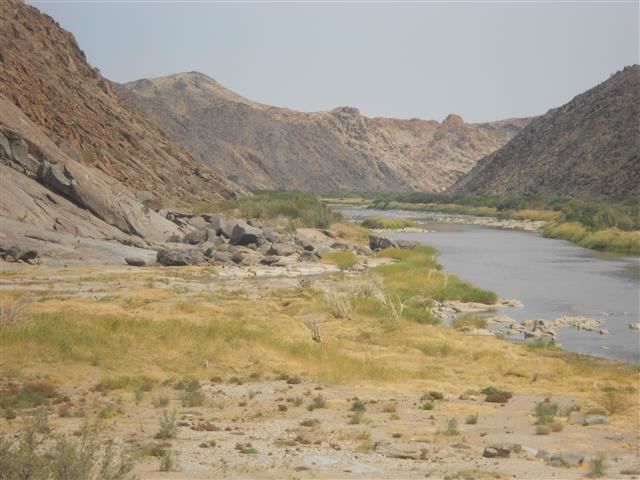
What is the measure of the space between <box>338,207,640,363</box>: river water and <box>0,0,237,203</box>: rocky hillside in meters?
21.6

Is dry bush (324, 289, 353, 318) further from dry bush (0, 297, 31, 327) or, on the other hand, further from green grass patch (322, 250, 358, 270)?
green grass patch (322, 250, 358, 270)

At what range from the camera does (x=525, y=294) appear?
3303cm

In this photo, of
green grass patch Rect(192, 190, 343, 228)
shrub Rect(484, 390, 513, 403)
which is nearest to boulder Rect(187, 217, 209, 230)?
green grass patch Rect(192, 190, 343, 228)

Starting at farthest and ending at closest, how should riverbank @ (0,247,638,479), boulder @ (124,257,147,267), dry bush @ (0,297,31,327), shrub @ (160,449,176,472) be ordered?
1. boulder @ (124,257,147,267)
2. dry bush @ (0,297,31,327)
3. riverbank @ (0,247,638,479)
4. shrub @ (160,449,176,472)

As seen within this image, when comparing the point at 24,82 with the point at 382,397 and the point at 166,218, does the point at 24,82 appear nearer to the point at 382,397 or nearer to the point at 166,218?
the point at 166,218

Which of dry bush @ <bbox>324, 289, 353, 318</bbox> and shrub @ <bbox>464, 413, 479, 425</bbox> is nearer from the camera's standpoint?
shrub @ <bbox>464, 413, 479, 425</bbox>

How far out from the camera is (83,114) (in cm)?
6412

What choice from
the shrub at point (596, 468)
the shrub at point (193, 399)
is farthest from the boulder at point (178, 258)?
the shrub at point (596, 468)

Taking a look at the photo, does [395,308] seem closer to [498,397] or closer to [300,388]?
[300,388]

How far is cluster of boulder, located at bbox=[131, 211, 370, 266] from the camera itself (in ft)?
128

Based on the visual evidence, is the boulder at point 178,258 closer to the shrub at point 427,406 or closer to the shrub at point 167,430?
the shrub at point 427,406

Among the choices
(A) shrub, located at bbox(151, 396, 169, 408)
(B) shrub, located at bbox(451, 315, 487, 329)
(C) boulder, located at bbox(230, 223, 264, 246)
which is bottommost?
(B) shrub, located at bbox(451, 315, 487, 329)

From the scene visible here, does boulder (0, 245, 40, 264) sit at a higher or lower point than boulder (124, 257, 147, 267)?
higher

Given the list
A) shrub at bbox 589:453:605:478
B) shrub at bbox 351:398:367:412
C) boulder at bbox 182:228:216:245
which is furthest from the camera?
boulder at bbox 182:228:216:245
